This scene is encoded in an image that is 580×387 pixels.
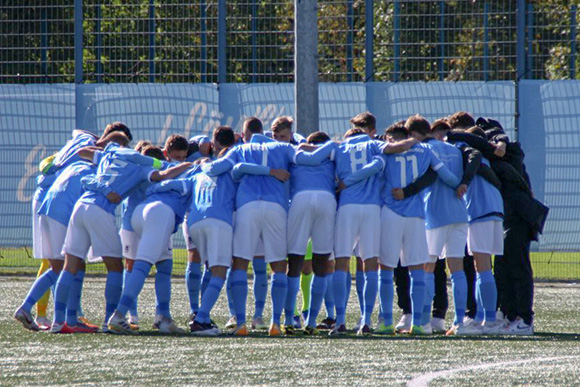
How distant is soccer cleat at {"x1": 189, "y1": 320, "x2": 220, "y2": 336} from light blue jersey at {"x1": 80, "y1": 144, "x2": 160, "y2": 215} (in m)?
1.31

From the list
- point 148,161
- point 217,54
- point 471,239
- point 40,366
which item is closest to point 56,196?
point 148,161

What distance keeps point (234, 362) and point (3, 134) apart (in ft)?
33.8

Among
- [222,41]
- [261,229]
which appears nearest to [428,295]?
[261,229]

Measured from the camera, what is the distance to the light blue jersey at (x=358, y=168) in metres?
10.8

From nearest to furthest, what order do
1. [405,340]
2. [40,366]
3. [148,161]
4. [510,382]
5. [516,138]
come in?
[510,382]
[40,366]
[405,340]
[148,161]
[516,138]

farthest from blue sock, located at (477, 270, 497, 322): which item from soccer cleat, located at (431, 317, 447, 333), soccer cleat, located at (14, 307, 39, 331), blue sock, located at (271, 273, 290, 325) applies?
soccer cleat, located at (14, 307, 39, 331)

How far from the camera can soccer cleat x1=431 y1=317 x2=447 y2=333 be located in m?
11.5

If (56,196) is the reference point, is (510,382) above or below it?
below

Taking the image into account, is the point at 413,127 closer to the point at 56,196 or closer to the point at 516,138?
the point at 56,196

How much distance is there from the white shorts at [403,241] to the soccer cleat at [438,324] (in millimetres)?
915

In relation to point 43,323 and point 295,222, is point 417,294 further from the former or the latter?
point 43,323

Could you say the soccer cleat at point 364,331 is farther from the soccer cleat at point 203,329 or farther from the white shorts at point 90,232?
the white shorts at point 90,232

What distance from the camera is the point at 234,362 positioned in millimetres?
8703

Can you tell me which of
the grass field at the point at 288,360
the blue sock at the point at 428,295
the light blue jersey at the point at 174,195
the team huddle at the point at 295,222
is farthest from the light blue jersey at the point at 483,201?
the light blue jersey at the point at 174,195
